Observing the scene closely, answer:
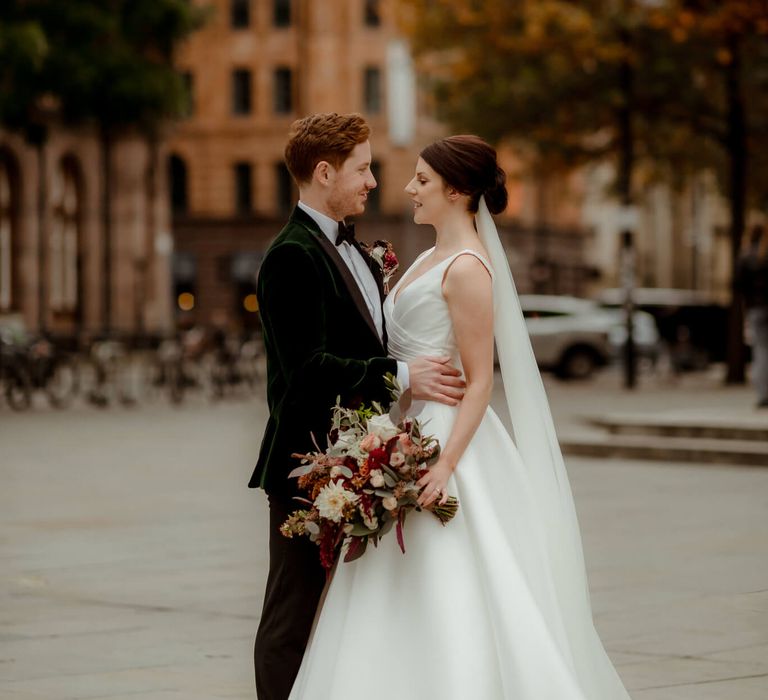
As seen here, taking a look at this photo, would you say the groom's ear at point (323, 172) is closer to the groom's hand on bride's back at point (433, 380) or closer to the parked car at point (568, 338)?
the groom's hand on bride's back at point (433, 380)

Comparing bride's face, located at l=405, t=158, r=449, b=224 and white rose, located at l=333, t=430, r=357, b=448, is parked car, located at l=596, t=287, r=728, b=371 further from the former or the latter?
white rose, located at l=333, t=430, r=357, b=448

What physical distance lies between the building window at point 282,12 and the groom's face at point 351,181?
217ft

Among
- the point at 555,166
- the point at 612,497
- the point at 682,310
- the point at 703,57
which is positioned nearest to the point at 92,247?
the point at 682,310

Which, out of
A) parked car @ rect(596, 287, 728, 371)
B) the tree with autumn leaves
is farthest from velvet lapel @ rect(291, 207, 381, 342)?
parked car @ rect(596, 287, 728, 371)

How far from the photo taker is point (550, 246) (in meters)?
74.2

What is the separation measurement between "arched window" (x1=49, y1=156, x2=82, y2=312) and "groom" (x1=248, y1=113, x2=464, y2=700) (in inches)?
1792

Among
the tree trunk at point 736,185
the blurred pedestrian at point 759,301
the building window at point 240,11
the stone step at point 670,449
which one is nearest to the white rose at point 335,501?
the stone step at point 670,449

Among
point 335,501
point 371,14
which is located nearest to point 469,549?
point 335,501

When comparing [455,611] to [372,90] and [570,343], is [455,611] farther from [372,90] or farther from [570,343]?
[372,90]

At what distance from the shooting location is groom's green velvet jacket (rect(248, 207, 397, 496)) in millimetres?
4859

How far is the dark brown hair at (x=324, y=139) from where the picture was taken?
4.92 m

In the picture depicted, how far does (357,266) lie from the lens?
511 centimetres

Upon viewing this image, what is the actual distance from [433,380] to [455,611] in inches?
24.2

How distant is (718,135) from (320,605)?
27091mm
